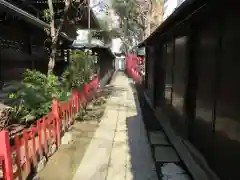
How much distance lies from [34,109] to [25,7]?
7844mm

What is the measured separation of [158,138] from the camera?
702 cm

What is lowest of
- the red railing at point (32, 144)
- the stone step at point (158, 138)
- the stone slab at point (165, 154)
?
the stone slab at point (165, 154)

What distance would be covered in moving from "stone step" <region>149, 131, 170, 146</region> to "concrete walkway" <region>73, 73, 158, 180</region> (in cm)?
17

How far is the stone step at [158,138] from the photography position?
21.9 ft

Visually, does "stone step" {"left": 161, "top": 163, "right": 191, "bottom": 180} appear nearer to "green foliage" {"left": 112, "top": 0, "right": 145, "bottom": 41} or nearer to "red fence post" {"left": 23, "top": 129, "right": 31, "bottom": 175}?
"red fence post" {"left": 23, "top": 129, "right": 31, "bottom": 175}

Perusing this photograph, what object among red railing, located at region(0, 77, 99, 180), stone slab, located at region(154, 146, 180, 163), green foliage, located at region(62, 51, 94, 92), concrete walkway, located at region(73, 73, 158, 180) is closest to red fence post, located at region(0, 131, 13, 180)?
red railing, located at region(0, 77, 99, 180)

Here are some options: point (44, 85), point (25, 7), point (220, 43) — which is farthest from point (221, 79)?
point (25, 7)

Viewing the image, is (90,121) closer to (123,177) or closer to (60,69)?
(123,177)

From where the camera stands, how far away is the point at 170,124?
709cm

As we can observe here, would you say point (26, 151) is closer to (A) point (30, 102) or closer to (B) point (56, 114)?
(B) point (56, 114)

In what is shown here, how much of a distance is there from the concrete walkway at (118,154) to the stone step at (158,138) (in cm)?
17

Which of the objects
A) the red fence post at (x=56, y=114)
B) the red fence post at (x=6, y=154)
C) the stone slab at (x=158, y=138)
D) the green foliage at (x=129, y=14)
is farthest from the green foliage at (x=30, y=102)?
the green foliage at (x=129, y=14)

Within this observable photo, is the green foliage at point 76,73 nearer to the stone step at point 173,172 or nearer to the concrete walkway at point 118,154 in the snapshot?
the concrete walkway at point 118,154

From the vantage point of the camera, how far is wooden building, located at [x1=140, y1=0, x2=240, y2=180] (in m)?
3.23
